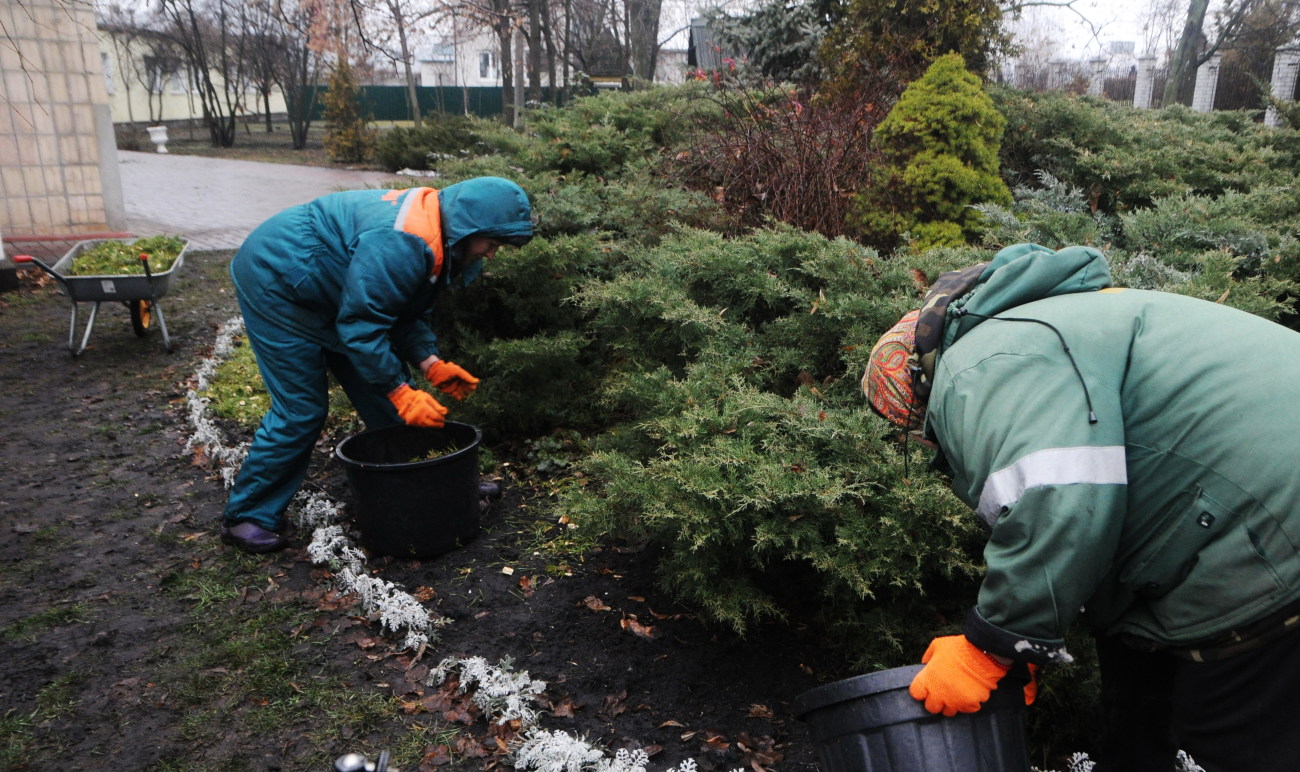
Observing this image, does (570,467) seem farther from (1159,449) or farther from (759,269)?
(1159,449)

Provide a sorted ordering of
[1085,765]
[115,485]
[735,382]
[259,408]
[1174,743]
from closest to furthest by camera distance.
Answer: [1174,743]
[1085,765]
[735,382]
[115,485]
[259,408]

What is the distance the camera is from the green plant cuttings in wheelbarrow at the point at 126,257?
6.62m

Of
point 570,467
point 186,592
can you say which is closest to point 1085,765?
point 570,467

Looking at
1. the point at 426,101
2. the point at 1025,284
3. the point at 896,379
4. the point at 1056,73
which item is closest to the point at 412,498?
the point at 896,379

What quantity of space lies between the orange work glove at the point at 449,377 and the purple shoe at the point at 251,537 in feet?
3.37

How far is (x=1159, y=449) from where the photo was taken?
162cm

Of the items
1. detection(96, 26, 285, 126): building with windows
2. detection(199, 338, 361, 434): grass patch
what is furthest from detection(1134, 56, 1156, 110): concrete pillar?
detection(96, 26, 285, 126): building with windows

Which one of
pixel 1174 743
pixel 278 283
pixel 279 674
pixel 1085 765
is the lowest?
pixel 279 674

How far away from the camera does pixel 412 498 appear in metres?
3.69

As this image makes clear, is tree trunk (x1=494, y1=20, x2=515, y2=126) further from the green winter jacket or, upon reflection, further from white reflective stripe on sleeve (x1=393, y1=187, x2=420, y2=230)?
the green winter jacket

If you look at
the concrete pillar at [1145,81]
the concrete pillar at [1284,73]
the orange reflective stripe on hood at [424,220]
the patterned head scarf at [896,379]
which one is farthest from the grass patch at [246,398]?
the concrete pillar at [1145,81]

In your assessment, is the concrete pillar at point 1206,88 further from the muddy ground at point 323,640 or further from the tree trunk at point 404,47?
the muddy ground at point 323,640

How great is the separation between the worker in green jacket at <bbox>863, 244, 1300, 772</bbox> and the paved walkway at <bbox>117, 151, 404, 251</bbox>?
7493 millimetres

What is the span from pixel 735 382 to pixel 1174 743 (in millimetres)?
1872
